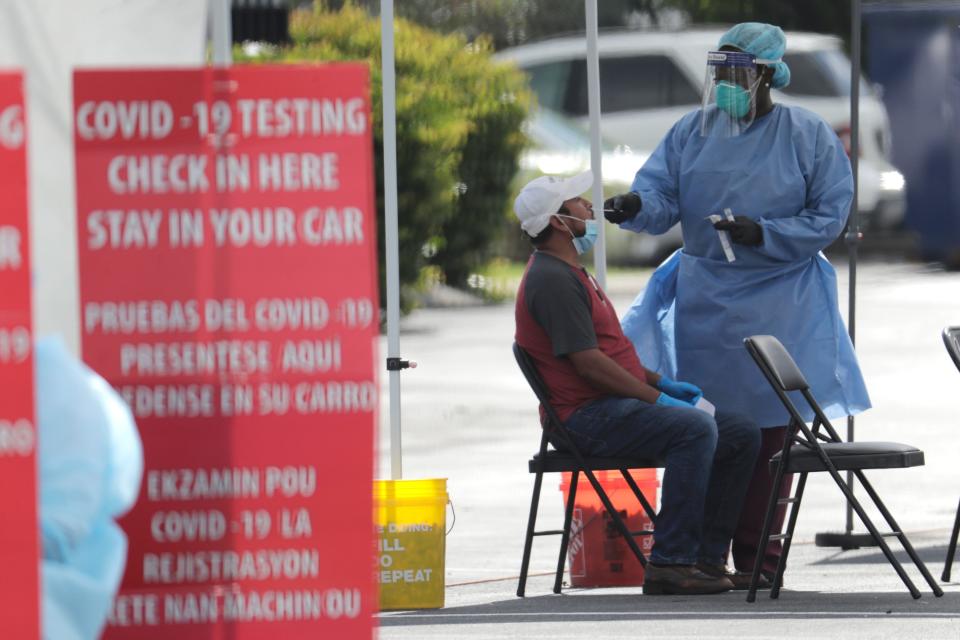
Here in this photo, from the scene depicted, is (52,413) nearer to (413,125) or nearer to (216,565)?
(216,565)

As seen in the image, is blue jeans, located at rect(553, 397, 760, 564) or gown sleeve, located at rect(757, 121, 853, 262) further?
gown sleeve, located at rect(757, 121, 853, 262)

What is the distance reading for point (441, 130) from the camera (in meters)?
16.5

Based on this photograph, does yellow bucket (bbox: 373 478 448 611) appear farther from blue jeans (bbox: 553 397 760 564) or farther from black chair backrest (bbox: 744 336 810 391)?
black chair backrest (bbox: 744 336 810 391)

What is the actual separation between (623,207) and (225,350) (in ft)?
10.9

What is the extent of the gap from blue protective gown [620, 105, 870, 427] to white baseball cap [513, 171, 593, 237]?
0.45 metres

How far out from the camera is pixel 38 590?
341cm

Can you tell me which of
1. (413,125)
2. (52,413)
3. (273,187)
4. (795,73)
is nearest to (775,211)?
(273,187)

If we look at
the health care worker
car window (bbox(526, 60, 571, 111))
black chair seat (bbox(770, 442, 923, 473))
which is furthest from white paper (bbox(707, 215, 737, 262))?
car window (bbox(526, 60, 571, 111))

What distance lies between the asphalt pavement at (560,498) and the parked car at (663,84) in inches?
112

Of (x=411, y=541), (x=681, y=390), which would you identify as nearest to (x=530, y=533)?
(x=411, y=541)

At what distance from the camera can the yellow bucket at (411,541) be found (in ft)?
21.2

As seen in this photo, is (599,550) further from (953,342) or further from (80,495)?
(80,495)

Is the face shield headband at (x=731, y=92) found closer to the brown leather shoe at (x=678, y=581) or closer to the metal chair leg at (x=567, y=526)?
the metal chair leg at (x=567, y=526)

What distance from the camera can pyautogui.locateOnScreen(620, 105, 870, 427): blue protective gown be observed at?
273 inches
